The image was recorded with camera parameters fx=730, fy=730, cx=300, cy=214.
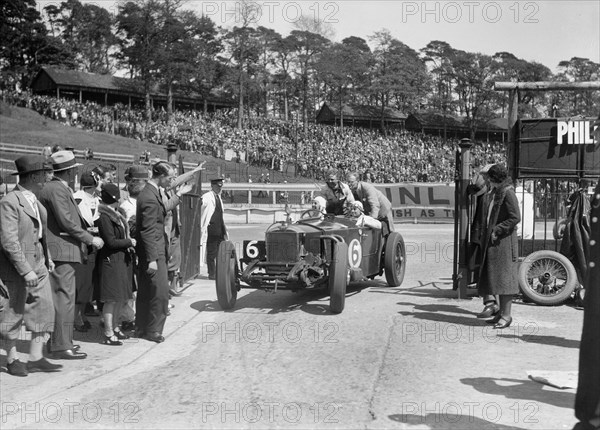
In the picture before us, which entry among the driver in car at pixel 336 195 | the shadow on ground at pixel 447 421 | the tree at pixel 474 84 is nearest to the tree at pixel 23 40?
the tree at pixel 474 84

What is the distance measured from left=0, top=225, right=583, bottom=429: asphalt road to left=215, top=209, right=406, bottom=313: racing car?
0.38 metres

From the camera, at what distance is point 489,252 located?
884cm

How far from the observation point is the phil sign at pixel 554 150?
12492 mm

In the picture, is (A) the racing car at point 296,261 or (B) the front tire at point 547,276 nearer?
(A) the racing car at point 296,261

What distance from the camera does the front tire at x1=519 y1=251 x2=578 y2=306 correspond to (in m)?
10.1

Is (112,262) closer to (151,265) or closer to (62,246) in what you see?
(151,265)

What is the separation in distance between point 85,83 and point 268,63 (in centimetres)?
1692

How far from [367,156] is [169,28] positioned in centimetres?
2079

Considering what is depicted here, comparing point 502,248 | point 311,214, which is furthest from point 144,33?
point 502,248

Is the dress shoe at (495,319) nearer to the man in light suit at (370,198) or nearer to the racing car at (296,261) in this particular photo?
the racing car at (296,261)

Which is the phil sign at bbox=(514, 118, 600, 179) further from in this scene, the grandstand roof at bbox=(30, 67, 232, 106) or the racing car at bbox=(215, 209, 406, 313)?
the grandstand roof at bbox=(30, 67, 232, 106)

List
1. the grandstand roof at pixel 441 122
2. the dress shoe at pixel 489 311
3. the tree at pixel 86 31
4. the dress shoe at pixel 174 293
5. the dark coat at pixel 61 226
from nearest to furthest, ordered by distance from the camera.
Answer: the dark coat at pixel 61 226 → the dress shoe at pixel 489 311 → the dress shoe at pixel 174 293 → the grandstand roof at pixel 441 122 → the tree at pixel 86 31

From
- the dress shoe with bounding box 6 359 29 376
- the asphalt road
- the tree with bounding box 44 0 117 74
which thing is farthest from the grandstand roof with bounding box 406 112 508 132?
the dress shoe with bounding box 6 359 29 376

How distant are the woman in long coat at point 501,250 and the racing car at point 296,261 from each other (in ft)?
6.05
